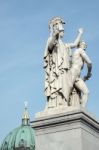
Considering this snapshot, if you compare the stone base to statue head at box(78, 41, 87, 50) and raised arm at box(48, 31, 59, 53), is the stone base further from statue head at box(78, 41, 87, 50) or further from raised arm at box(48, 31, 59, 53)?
statue head at box(78, 41, 87, 50)

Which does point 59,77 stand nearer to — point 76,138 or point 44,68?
point 44,68

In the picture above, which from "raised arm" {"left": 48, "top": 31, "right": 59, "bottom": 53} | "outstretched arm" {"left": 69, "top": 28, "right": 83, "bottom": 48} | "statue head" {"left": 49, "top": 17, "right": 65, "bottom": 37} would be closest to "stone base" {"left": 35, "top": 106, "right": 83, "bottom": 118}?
"raised arm" {"left": 48, "top": 31, "right": 59, "bottom": 53}

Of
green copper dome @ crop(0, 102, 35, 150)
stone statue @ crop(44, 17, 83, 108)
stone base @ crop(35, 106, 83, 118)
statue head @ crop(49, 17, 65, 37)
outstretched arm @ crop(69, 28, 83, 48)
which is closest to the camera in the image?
stone base @ crop(35, 106, 83, 118)

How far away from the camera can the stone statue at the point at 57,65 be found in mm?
13969

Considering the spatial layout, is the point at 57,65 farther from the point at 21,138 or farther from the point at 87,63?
the point at 21,138

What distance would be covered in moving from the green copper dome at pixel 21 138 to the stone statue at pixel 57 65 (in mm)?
72880

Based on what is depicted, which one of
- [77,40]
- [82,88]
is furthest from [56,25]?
[82,88]

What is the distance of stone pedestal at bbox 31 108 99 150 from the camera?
→ 1316 cm

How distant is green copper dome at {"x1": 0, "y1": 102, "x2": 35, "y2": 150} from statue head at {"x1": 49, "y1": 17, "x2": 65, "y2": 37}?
7280 centimetres

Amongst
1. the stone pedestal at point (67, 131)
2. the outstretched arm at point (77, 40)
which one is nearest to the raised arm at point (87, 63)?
the outstretched arm at point (77, 40)

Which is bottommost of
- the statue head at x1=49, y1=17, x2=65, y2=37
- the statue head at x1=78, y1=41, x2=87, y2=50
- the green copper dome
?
the statue head at x1=78, y1=41, x2=87, y2=50

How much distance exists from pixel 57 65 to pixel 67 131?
6.59 feet

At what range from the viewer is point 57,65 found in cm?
1428

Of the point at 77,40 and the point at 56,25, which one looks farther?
the point at 77,40
